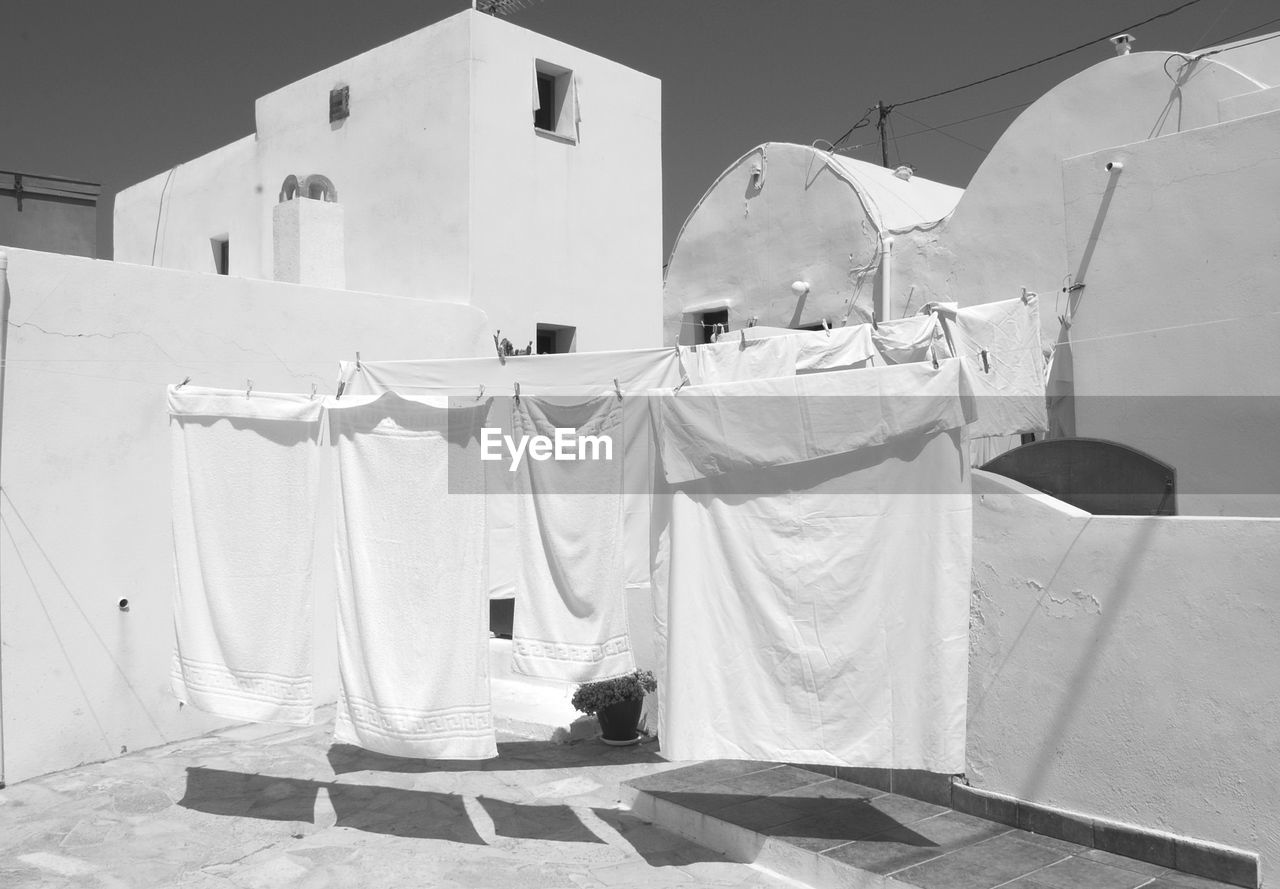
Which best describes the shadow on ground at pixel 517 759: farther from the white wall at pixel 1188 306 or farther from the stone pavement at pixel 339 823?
the white wall at pixel 1188 306

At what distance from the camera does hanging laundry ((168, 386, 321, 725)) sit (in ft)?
19.4

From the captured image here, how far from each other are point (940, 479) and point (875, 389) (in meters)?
0.48

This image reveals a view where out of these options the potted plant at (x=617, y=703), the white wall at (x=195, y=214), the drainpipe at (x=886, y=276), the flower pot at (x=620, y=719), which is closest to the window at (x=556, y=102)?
the white wall at (x=195, y=214)

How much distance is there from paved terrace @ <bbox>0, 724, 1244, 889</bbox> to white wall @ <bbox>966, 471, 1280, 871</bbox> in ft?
0.99

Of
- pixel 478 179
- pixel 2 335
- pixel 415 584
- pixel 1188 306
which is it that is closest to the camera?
pixel 415 584

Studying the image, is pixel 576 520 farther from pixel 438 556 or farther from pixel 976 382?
pixel 976 382

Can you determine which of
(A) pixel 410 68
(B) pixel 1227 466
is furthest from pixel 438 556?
(A) pixel 410 68

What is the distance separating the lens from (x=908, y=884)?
4836 millimetres

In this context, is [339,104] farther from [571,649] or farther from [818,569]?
[818,569]

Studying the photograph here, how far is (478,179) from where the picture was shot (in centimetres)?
1051

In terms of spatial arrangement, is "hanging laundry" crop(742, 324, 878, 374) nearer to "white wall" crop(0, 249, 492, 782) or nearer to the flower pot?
the flower pot

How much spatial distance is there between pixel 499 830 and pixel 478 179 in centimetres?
636

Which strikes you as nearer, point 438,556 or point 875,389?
point 875,389

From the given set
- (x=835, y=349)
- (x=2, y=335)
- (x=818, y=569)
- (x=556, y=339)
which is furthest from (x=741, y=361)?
(x=556, y=339)
